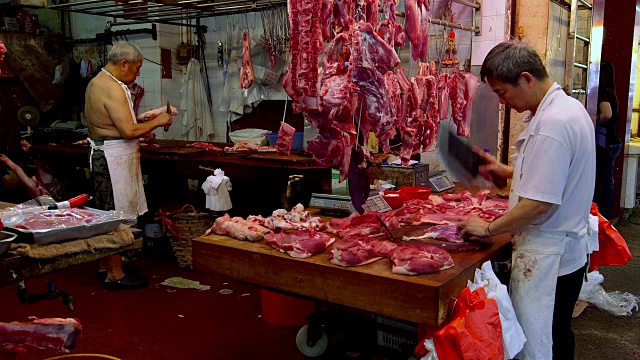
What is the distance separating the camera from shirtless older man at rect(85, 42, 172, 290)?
535 cm

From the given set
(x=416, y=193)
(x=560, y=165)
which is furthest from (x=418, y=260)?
(x=416, y=193)

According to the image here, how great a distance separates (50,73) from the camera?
32.0ft

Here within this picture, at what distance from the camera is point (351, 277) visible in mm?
2688

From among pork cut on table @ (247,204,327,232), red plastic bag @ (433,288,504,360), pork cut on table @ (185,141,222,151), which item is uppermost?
pork cut on table @ (185,141,222,151)

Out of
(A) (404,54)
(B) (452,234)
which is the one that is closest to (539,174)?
(B) (452,234)

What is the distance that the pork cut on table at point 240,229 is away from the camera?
10.6 feet

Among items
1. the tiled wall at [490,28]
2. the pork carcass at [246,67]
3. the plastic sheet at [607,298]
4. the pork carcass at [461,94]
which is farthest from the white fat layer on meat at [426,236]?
the pork carcass at [246,67]

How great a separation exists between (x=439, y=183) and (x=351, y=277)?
91.8 inches

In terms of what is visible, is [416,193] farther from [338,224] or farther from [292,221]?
[292,221]

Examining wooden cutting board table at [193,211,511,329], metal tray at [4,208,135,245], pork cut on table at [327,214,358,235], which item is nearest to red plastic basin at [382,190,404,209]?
pork cut on table at [327,214,358,235]

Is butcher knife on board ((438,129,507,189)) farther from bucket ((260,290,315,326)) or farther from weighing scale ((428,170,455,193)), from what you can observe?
bucket ((260,290,315,326))

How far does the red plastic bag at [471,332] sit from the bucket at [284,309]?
7.21ft

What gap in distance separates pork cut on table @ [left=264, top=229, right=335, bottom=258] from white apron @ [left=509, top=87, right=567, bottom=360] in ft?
3.42

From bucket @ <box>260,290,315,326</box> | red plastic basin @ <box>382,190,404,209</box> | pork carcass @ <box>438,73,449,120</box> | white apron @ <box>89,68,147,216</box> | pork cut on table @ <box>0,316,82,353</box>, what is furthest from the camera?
white apron @ <box>89,68,147,216</box>
